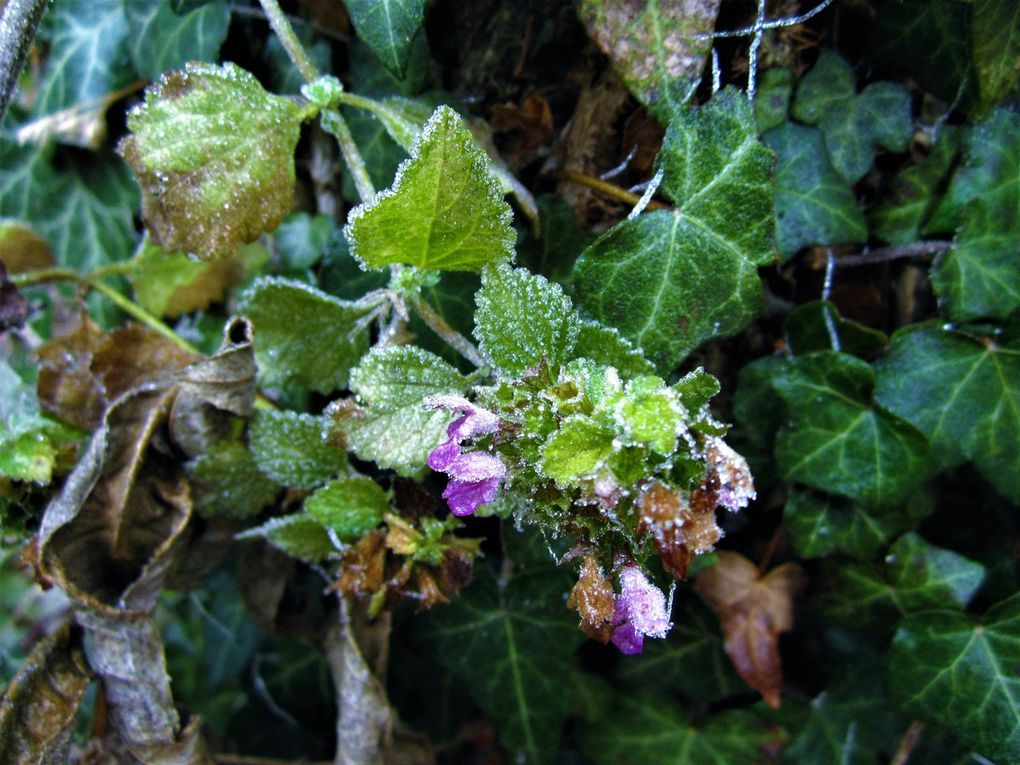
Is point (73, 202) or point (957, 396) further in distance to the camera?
point (73, 202)

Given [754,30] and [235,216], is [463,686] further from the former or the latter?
[754,30]

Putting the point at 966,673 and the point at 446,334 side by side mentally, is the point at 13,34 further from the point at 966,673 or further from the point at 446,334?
the point at 966,673

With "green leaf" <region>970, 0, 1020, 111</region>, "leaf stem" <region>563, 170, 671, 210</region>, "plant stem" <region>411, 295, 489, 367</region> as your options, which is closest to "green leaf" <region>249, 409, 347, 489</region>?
"plant stem" <region>411, 295, 489, 367</region>

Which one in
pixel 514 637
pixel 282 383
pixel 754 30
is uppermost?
pixel 754 30

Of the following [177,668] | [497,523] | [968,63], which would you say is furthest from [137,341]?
[968,63]

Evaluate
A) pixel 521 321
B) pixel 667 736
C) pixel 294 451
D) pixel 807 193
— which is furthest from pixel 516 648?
pixel 807 193

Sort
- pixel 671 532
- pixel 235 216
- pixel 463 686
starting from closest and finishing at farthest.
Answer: pixel 671 532 < pixel 235 216 < pixel 463 686
